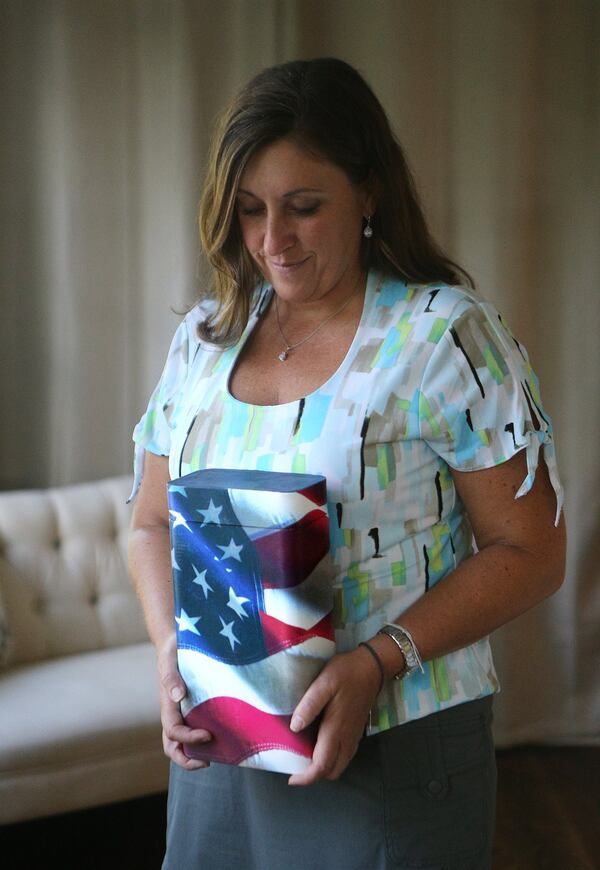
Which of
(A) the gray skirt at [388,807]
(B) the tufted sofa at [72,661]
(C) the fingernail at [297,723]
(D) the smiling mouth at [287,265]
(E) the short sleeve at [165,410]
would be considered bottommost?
(B) the tufted sofa at [72,661]

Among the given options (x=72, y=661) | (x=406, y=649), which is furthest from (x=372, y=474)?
(x=72, y=661)

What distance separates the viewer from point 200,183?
2.88m

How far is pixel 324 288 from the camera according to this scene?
1164 millimetres

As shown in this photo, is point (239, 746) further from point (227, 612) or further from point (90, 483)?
point (90, 483)

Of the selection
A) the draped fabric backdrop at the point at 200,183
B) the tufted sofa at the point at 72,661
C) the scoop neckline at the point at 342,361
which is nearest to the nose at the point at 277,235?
the scoop neckline at the point at 342,361

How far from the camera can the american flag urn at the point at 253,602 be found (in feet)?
3.04

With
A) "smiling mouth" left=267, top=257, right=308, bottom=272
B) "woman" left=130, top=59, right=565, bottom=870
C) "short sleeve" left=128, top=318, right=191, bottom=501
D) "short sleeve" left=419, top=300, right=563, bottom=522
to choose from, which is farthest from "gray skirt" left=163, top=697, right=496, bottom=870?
"smiling mouth" left=267, top=257, right=308, bottom=272

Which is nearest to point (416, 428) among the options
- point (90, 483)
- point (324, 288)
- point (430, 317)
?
point (430, 317)

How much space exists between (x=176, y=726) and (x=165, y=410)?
412 mm

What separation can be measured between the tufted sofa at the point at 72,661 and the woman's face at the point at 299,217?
1367 mm

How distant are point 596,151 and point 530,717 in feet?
5.71

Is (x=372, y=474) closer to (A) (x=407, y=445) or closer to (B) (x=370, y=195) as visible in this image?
(A) (x=407, y=445)

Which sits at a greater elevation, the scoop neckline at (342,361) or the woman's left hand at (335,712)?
the scoop neckline at (342,361)

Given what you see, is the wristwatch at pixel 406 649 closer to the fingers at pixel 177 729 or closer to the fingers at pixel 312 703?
the fingers at pixel 312 703
